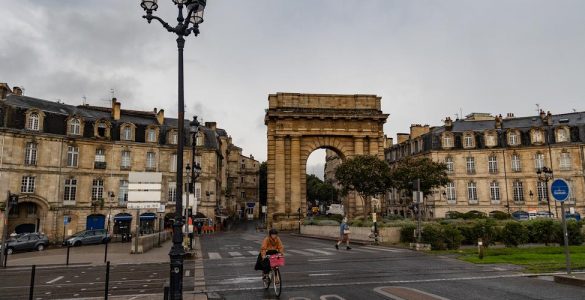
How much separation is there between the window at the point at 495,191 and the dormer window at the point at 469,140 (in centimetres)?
511

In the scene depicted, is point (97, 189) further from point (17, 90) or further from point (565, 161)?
point (565, 161)

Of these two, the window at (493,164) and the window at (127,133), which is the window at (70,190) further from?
the window at (493,164)

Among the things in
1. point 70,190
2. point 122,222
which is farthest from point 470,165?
point 70,190

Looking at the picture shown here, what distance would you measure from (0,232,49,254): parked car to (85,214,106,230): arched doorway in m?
8.84

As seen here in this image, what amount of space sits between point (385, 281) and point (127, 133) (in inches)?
1536

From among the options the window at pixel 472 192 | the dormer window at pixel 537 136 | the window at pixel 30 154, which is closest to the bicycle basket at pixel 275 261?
the window at pixel 30 154

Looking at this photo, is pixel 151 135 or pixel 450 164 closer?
pixel 151 135

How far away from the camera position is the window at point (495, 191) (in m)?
50.2

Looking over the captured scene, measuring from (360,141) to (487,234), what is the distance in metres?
24.1

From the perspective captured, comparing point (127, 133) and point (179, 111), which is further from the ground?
point (127, 133)

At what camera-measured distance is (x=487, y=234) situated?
2388 cm

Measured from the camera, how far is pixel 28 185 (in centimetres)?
3853

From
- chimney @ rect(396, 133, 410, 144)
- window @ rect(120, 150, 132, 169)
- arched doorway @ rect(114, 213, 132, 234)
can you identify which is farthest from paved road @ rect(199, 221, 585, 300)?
chimney @ rect(396, 133, 410, 144)

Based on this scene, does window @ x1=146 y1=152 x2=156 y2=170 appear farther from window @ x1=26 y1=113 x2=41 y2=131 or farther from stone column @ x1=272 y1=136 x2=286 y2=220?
stone column @ x1=272 y1=136 x2=286 y2=220
